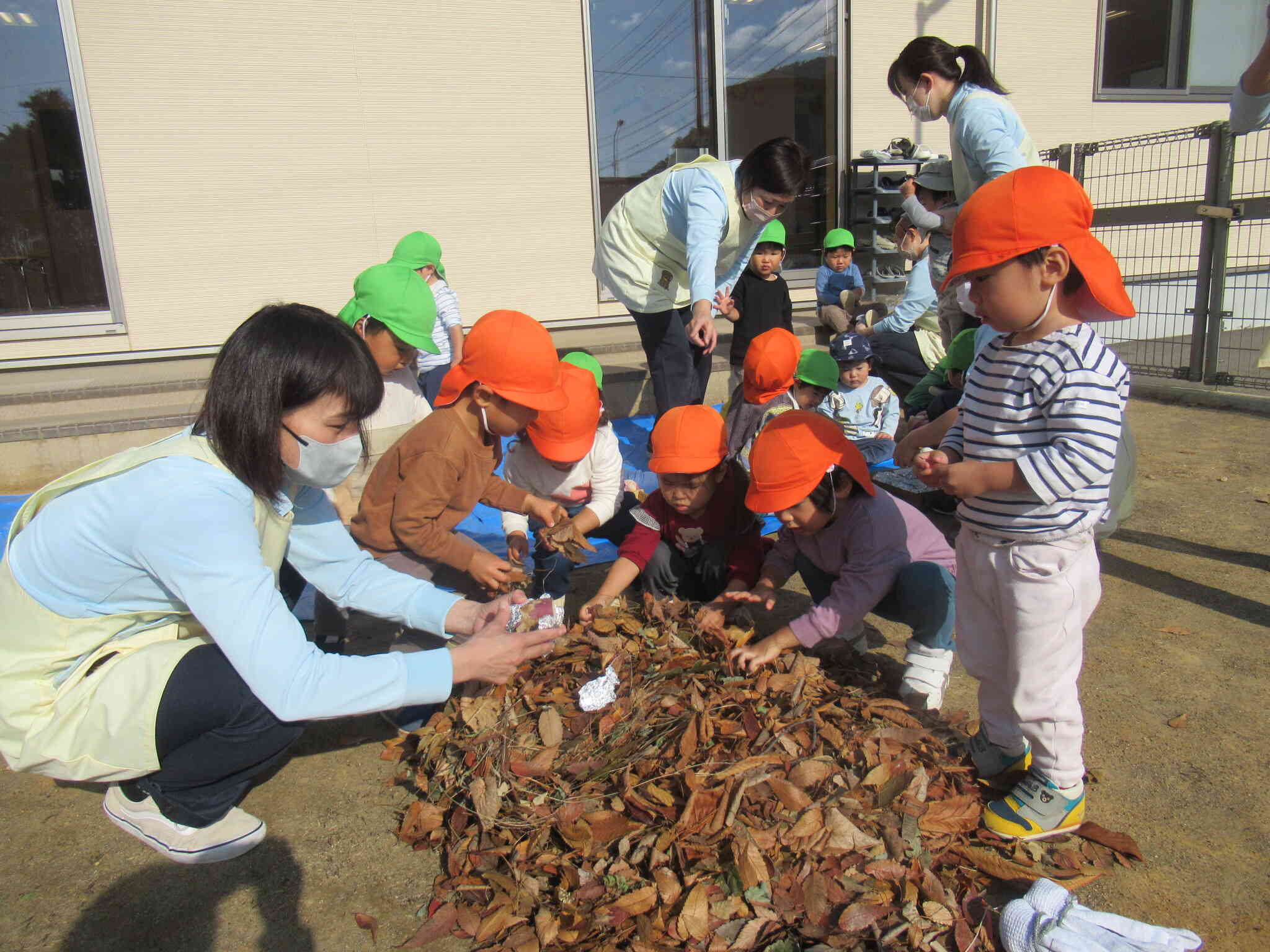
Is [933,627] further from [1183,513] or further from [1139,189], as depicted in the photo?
[1139,189]

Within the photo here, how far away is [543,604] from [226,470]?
3.47 feet

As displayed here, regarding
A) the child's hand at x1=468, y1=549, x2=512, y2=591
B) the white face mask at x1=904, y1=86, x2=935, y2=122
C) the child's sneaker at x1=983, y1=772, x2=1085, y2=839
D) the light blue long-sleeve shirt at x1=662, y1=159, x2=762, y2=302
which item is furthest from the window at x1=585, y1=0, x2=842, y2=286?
the child's sneaker at x1=983, y1=772, x2=1085, y2=839

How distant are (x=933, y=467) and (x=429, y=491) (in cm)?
161

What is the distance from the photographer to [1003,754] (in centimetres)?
221

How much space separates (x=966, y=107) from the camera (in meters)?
3.19

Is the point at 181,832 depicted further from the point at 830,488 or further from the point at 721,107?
the point at 721,107

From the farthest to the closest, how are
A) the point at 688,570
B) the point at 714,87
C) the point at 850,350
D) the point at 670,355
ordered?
the point at 714,87, the point at 850,350, the point at 670,355, the point at 688,570

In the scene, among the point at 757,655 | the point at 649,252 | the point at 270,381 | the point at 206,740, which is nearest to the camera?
the point at 270,381

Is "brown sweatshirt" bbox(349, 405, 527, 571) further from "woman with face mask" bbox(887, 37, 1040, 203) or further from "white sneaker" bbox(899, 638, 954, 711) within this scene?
"woman with face mask" bbox(887, 37, 1040, 203)

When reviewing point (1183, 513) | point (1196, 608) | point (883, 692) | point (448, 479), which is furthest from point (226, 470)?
point (1183, 513)

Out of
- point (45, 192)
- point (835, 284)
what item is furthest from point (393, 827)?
point (45, 192)

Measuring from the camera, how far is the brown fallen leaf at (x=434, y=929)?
5.94 feet

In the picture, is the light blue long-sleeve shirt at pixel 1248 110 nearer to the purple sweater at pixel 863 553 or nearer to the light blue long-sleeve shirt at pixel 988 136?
the light blue long-sleeve shirt at pixel 988 136

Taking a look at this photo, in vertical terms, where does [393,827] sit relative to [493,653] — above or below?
below
